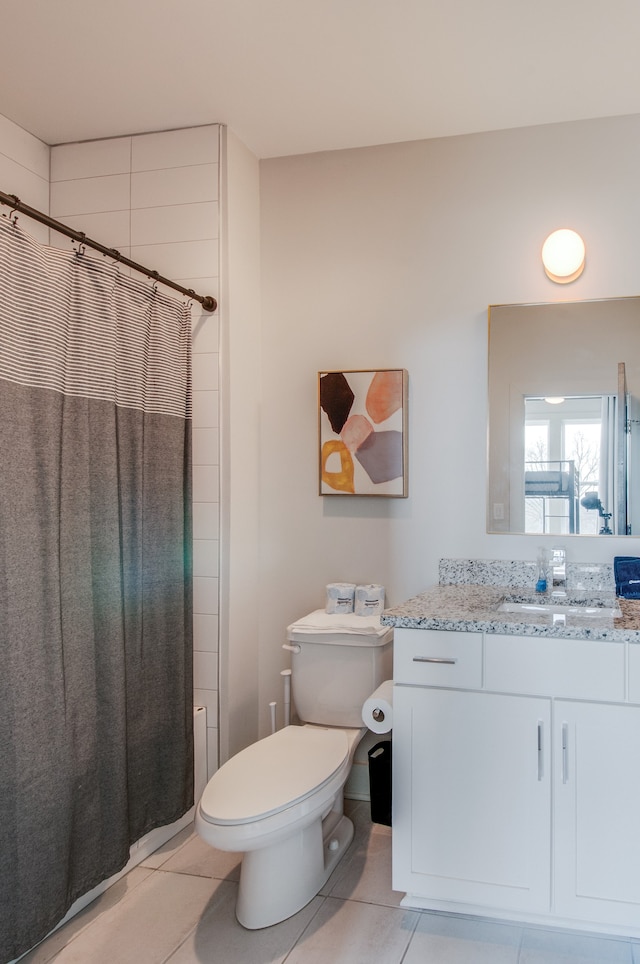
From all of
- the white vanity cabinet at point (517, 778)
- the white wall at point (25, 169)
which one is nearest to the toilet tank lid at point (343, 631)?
the white vanity cabinet at point (517, 778)

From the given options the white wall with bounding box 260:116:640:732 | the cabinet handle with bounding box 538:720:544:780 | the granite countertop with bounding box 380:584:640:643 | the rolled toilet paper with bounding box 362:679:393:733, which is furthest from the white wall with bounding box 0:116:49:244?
the cabinet handle with bounding box 538:720:544:780

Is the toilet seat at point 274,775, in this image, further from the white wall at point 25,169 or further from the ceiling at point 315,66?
the ceiling at point 315,66

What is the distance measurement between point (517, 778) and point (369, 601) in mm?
905

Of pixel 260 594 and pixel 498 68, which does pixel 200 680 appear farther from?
pixel 498 68

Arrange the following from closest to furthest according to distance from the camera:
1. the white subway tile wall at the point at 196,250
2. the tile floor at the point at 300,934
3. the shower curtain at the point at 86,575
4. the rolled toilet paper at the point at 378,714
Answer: the shower curtain at the point at 86,575 → the tile floor at the point at 300,934 → the rolled toilet paper at the point at 378,714 → the white subway tile wall at the point at 196,250

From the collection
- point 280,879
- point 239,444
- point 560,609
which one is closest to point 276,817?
point 280,879

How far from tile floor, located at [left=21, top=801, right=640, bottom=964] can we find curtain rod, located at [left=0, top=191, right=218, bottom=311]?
1.89 m

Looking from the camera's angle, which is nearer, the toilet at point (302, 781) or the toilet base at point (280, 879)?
the toilet at point (302, 781)

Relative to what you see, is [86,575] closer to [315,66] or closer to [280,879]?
[280,879]

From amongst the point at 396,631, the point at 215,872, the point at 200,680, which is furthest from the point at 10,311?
the point at 215,872

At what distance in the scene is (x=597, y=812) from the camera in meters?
1.93

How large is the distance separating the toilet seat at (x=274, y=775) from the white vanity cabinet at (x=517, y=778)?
24cm

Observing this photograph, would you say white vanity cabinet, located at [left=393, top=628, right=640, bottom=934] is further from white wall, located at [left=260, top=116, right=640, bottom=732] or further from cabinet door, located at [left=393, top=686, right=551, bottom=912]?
white wall, located at [left=260, top=116, right=640, bottom=732]

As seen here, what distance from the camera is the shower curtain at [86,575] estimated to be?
5.80 ft
